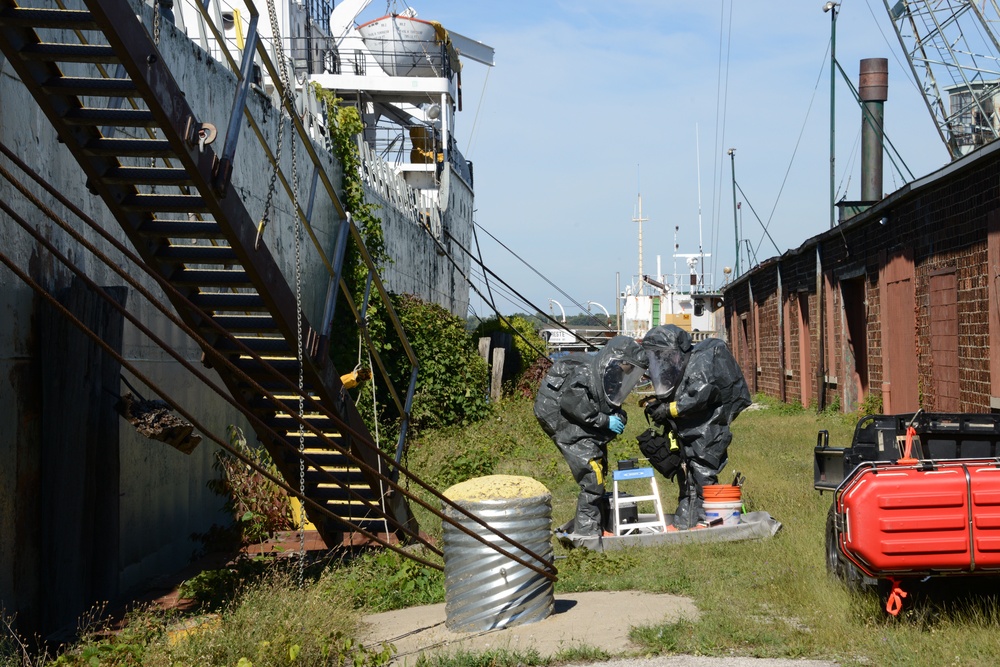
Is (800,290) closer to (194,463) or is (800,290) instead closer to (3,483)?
(194,463)

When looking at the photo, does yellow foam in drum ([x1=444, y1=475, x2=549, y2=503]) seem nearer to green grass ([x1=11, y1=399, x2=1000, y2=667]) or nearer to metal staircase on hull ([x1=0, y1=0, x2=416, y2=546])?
metal staircase on hull ([x1=0, y1=0, x2=416, y2=546])

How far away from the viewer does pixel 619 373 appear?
982 cm

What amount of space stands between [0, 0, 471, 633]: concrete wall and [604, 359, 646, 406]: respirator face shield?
3.67 metres

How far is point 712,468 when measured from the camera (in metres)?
10.1

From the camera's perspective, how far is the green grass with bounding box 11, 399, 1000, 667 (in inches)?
223

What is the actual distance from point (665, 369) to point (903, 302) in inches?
303

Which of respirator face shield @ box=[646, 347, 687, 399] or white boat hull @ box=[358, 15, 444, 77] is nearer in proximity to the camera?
respirator face shield @ box=[646, 347, 687, 399]

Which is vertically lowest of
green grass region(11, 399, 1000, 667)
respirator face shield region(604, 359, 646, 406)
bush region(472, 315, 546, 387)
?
green grass region(11, 399, 1000, 667)

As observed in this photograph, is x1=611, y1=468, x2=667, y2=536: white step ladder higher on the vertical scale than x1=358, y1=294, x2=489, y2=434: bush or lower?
lower

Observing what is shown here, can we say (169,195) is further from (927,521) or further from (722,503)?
(722,503)

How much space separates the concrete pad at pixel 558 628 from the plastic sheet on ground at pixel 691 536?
5.45ft

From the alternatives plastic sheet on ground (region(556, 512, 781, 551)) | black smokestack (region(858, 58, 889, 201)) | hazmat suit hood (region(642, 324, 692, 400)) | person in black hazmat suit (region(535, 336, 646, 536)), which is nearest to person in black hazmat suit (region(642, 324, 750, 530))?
hazmat suit hood (region(642, 324, 692, 400))

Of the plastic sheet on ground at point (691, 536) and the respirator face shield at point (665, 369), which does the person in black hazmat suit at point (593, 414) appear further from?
the plastic sheet on ground at point (691, 536)

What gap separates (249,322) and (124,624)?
218 cm
